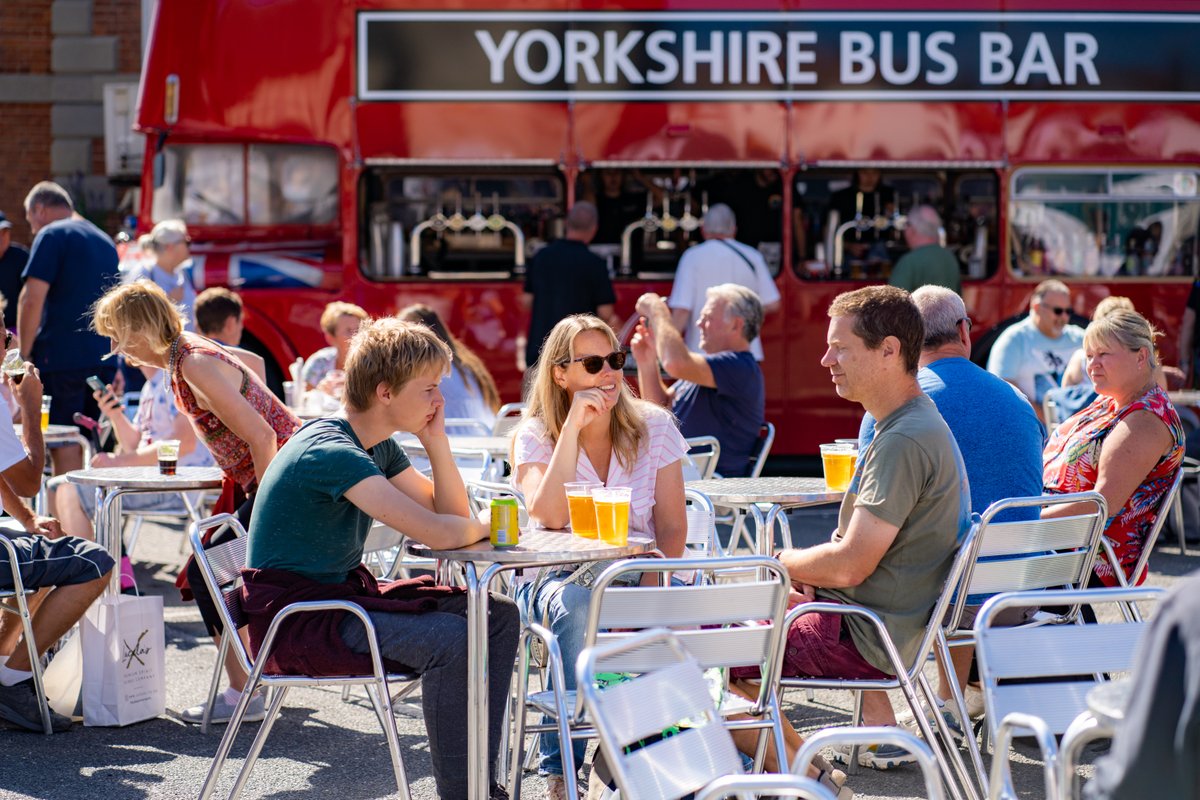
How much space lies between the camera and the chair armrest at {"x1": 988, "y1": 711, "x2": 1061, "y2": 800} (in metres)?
2.52

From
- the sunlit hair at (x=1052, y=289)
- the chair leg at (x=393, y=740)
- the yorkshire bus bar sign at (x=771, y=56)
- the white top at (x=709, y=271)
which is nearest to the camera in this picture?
the chair leg at (x=393, y=740)

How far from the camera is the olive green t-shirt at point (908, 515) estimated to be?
386cm

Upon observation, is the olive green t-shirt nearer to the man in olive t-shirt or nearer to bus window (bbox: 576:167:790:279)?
the man in olive t-shirt

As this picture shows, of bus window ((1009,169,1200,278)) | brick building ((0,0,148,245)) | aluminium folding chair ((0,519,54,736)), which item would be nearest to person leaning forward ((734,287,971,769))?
aluminium folding chair ((0,519,54,736))

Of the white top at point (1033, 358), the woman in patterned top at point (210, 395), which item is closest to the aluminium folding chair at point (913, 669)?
the woman in patterned top at point (210, 395)

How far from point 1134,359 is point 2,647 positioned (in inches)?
150

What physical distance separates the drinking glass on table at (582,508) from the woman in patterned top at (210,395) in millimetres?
1399

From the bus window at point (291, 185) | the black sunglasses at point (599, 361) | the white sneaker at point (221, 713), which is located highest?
the bus window at point (291, 185)

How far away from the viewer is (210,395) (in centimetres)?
506

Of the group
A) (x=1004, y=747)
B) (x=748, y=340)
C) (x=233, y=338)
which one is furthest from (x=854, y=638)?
(x=233, y=338)

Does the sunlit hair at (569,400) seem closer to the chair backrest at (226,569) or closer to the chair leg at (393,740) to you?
the chair backrest at (226,569)

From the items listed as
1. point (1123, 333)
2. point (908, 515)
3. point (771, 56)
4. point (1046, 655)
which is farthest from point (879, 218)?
point (1046, 655)

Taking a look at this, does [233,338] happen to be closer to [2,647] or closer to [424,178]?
[2,647]

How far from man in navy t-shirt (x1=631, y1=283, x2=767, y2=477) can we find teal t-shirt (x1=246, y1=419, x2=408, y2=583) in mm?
2670
